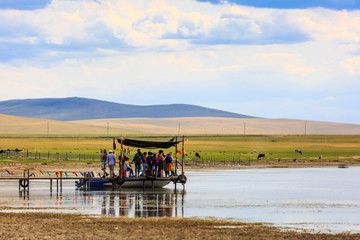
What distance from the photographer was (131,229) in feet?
79.9

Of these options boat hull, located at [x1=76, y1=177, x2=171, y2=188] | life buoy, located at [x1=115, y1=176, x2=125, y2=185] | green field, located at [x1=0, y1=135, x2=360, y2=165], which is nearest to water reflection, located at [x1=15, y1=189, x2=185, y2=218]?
life buoy, located at [x1=115, y1=176, x2=125, y2=185]

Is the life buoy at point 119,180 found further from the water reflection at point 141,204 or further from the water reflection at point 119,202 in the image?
the water reflection at point 141,204

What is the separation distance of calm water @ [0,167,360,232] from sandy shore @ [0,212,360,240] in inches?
71.1

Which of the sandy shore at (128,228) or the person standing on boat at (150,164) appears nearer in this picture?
the sandy shore at (128,228)

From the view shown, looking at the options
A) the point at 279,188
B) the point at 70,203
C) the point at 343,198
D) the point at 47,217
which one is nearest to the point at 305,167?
the point at 279,188

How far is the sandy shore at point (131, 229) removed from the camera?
74.3ft

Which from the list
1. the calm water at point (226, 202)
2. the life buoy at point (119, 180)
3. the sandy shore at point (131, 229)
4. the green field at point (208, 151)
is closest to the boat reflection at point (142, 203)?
the calm water at point (226, 202)

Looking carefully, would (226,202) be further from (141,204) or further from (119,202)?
(119,202)

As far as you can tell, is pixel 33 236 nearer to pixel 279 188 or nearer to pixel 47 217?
pixel 47 217

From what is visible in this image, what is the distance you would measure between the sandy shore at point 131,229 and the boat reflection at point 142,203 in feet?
7.40

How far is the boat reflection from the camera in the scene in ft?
97.5

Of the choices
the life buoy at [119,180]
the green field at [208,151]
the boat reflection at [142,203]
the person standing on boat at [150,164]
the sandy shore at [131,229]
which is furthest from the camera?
the green field at [208,151]

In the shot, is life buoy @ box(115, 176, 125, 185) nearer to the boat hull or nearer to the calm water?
the boat hull

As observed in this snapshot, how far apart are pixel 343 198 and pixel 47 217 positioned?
60.4 feet
